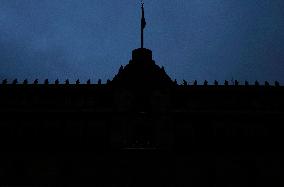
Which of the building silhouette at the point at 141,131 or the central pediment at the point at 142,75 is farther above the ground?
the central pediment at the point at 142,75

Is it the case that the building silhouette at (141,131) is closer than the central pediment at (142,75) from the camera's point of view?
Yes

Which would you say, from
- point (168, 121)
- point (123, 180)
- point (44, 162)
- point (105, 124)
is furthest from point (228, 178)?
point (44, 162)

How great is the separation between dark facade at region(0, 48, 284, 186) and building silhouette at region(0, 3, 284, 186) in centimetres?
9

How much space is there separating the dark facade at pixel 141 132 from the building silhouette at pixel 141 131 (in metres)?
0.09

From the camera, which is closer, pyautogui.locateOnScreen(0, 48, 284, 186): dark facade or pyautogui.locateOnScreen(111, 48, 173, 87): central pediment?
pyautogui.locateOnScreen(0, 48, 284, 186): dark facade

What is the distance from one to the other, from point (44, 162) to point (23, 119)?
4.60m

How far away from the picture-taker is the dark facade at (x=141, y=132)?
29.3m

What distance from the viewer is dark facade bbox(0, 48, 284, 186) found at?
2933cm

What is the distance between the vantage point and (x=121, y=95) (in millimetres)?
A: 31578

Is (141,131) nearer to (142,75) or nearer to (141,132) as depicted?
(141,132)

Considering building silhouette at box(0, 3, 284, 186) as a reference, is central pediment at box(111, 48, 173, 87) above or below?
above

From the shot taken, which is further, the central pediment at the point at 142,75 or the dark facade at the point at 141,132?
the central pediment at the point at 142,75

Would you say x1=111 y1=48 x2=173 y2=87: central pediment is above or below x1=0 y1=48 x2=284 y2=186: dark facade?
above

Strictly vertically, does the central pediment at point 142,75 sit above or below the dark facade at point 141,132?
above
